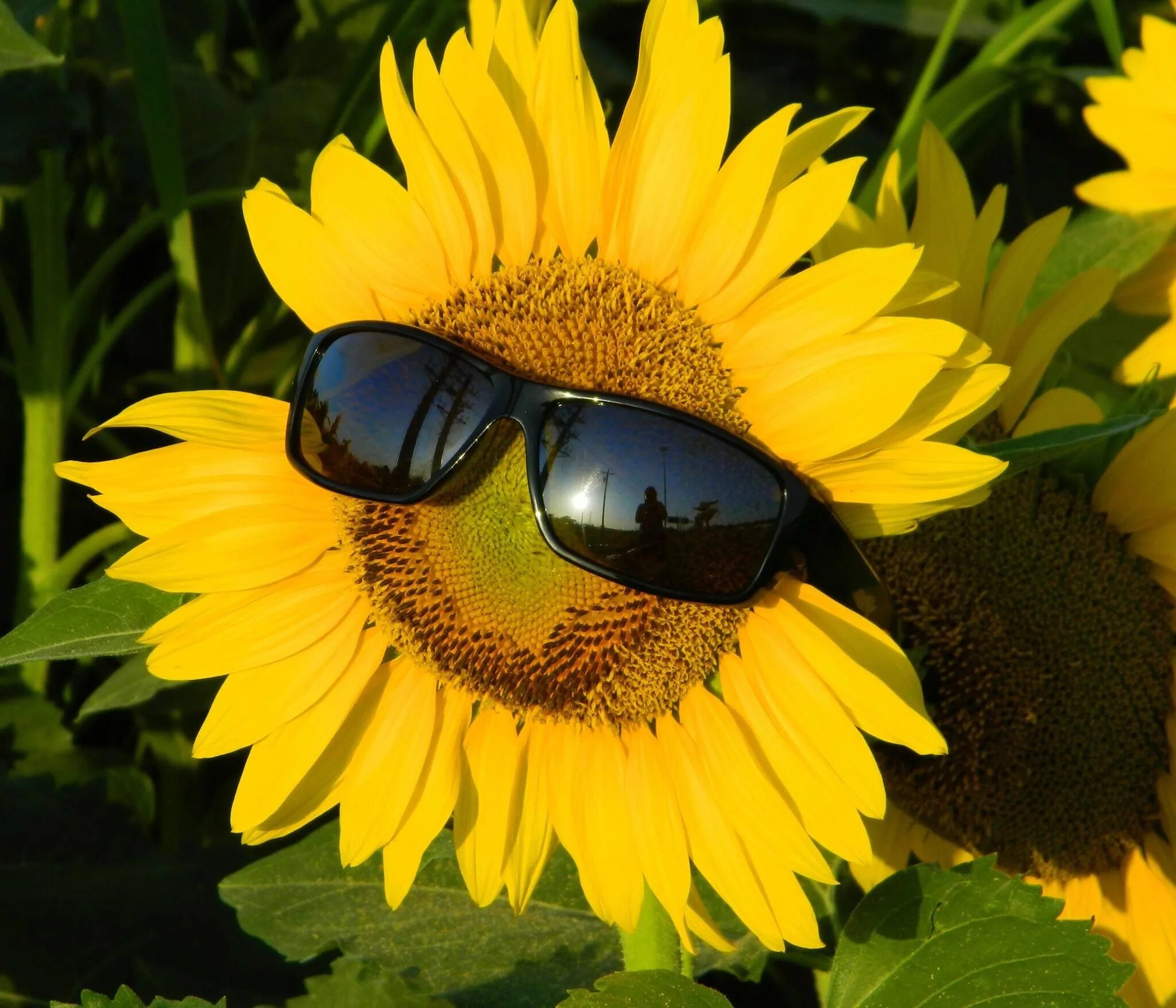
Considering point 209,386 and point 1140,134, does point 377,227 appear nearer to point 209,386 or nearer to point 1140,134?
point 209,386

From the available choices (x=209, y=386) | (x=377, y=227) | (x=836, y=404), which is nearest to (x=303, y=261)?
(x=377, y=227)

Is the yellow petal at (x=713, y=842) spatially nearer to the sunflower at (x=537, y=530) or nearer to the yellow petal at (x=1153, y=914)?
the sunflower at (x=537, y=530)

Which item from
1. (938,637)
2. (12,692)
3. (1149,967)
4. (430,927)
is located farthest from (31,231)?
(1149,967)

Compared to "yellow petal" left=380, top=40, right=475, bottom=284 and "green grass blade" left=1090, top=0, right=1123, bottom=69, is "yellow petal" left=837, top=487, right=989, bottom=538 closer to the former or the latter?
"yellow petal" left=380, top=40, right=475, bottom=284

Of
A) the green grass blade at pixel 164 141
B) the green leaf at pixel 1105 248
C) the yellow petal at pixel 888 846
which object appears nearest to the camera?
the yellow petal at pixel 888 846

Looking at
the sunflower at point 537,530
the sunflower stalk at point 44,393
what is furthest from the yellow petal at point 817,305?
the sunflower stalk at point 44,393

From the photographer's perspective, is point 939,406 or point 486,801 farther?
point 486,801

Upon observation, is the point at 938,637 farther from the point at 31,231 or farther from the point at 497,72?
the point at 31,231
